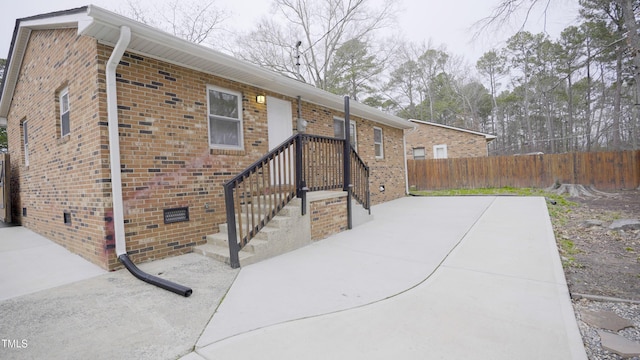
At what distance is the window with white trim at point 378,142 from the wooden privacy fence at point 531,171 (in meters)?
5.00

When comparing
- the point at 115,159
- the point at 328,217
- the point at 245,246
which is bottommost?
the point at 245,246

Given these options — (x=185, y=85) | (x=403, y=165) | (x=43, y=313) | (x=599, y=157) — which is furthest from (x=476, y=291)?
(x=599, y=157)

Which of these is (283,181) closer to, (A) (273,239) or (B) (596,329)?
(A) (273,239)

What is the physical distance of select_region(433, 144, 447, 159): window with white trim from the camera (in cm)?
1692

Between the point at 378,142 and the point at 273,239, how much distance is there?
22.9 feet

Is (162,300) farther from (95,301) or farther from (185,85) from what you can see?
(185,85)

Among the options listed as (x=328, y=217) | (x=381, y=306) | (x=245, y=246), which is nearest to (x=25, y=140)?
(x=245, y=246)

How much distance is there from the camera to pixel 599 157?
1156cm

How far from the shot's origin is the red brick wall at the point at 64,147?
372 centimetres

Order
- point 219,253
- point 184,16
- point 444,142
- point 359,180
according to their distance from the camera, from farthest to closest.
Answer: point 444,142 → point 184,16 → point 359,180 → point 219,253

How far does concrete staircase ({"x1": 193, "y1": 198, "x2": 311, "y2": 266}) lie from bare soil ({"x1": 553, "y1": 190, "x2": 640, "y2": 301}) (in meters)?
3.32

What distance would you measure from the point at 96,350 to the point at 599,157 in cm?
1614

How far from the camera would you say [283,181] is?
16.6 feet

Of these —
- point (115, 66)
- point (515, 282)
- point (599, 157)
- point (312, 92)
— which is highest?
point (312, 92)
